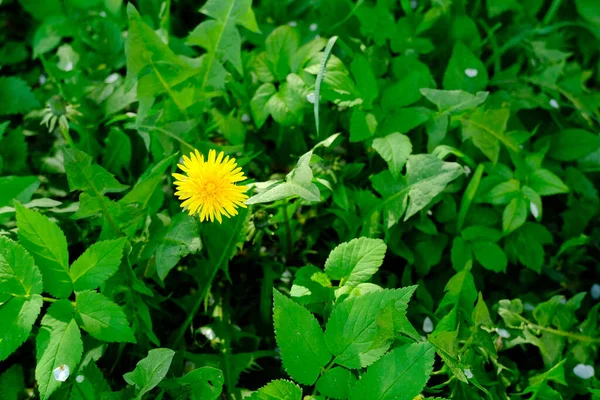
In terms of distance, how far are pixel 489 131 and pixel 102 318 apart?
1179mm

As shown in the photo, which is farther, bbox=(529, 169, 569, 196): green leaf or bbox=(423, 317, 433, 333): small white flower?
bbox=(529, 169, 569, 196): green leaf

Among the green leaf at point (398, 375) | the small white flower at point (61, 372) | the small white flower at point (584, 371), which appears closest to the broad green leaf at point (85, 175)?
the small white flower at point (61, 372)

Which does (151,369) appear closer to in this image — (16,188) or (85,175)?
(85,175)

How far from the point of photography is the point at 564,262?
1.93 meters

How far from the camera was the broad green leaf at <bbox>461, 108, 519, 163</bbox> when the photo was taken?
5.53 feet

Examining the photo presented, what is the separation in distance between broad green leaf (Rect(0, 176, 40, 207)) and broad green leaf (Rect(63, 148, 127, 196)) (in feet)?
0.97

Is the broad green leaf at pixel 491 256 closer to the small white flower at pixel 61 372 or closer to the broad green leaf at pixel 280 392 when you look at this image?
the broad green leaf at pixel 280 392

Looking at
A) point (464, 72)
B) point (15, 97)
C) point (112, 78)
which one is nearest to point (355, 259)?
point (464, 72)

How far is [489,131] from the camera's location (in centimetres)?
170

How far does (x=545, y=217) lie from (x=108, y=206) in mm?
1455

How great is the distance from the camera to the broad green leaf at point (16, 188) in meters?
1.58

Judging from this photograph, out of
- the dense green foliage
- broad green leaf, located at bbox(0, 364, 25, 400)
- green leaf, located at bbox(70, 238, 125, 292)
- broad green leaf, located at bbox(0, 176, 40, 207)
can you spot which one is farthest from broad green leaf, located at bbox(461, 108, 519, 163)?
broad green leaf, located at bbox(0, 364, 25, 400)

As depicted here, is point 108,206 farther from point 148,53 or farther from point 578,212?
point 578,212

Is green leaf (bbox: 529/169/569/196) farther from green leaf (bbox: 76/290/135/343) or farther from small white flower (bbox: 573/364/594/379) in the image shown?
A: green leaf (bbox: 76/290/135/343)
